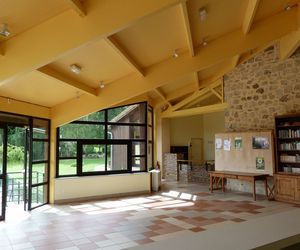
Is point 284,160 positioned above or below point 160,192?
above

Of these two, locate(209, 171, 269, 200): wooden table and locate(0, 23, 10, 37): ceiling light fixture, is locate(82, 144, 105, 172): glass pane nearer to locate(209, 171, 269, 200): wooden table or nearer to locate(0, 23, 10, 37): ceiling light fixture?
locate(209, 171, 269, 200): wooden table

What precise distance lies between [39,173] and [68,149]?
1.11 metres

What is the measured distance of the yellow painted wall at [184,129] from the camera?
14148mm

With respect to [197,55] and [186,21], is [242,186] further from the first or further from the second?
[186,21]

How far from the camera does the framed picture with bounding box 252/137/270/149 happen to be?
8.42 meters

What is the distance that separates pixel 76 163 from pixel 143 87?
11.2 feet

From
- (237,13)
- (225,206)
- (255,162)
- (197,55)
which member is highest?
(237,13)

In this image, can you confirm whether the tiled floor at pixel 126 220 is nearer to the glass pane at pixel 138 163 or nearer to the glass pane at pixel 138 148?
the glass pane at pixel 138 163

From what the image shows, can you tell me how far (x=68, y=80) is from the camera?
5.88 metres

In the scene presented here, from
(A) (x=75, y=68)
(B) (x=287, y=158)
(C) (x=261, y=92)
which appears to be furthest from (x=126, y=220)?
(C) (x=261, y=92)

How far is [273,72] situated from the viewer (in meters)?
8.66

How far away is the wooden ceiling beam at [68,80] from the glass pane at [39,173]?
8.03 ft

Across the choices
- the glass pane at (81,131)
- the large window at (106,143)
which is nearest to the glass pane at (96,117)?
the large window at (106,143)

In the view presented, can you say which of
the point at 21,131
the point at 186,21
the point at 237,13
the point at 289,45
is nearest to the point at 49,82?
the point at 21,131
